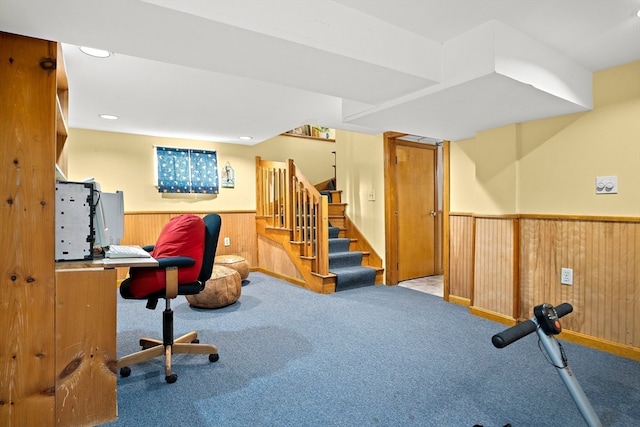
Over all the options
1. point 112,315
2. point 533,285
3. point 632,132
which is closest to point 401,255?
point 533,285

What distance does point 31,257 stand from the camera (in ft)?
5.07

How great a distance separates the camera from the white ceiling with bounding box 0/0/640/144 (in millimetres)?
1474

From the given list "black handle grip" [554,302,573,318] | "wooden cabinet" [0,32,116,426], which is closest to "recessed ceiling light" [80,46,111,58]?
"wooden cabinet" [0,32,116,426]

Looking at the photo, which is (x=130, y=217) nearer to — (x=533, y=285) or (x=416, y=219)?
(x=416, y=219)

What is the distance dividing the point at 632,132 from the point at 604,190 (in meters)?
0.40

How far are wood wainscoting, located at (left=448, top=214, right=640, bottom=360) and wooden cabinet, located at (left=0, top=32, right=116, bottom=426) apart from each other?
3.05m

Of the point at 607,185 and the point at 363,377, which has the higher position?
the point at 607,185

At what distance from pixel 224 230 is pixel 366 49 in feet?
12.9

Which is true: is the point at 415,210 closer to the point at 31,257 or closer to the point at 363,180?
the point at 363,180

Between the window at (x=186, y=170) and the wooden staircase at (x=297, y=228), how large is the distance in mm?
735

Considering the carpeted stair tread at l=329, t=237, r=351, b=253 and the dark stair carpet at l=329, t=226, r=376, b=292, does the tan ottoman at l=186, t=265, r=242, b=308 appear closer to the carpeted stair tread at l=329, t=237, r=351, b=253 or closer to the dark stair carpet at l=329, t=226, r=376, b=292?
the dark stair carpet at l=329, t=226, r=376, b=292

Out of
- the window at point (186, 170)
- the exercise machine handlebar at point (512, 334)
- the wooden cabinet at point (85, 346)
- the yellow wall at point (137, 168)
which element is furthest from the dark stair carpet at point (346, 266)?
the exercise machine handlebar at point (512, 334)

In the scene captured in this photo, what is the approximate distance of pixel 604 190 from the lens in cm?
242

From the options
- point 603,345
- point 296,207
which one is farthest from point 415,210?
point 603,345
